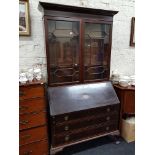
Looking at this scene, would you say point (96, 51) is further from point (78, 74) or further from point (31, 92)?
point (31, 92)

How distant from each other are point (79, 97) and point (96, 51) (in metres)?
0.68

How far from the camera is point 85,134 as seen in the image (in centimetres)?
196

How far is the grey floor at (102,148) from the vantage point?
79.6 inches

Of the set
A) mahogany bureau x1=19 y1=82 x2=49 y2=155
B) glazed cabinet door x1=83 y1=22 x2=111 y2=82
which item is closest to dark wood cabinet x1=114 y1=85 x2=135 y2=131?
glazed cabinet door x1=83 y1=22 x2=111 y2=82

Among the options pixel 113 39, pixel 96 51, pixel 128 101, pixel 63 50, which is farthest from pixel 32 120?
pixel 113 39

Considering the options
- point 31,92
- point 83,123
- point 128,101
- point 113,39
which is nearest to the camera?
point 31,92

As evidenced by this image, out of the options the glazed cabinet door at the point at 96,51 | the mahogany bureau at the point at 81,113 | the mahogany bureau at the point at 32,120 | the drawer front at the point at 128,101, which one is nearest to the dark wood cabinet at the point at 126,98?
the drawer front at the point at 128,101

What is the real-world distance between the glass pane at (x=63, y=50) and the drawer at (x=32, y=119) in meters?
0.43

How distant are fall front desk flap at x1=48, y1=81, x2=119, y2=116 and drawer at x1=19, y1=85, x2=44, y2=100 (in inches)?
6.6

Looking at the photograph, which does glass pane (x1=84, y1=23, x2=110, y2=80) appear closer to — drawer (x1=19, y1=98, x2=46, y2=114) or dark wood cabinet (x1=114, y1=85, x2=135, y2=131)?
dark wood cabinet (x1=114, y1=85, x2=135, y2=131)

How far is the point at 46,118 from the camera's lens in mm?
1816

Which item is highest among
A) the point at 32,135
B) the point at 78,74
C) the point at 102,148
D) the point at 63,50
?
the point at 63,50

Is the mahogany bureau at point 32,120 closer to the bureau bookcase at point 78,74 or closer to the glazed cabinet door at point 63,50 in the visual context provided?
the bureau bookcase at point 78,74

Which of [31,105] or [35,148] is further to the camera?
[35,148]
